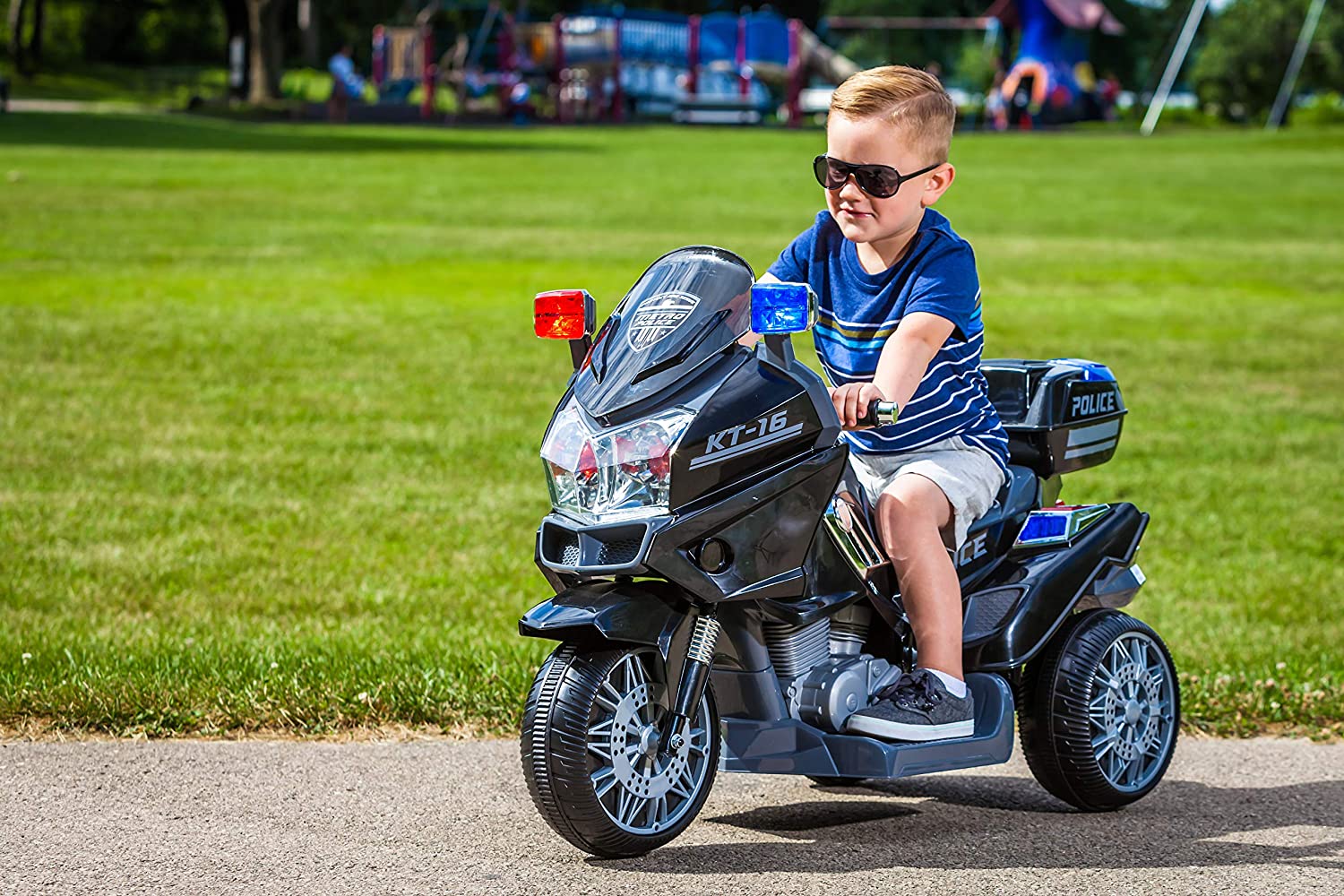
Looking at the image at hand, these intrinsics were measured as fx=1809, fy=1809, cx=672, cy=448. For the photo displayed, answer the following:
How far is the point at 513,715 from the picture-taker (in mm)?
5262

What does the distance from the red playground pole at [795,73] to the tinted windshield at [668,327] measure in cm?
5808

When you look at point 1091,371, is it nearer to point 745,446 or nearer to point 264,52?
point 745,446

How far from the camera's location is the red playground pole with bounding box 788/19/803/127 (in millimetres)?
63188

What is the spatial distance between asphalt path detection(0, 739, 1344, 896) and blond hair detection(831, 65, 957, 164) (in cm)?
163

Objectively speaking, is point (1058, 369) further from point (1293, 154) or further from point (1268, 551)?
point (1293, 154)

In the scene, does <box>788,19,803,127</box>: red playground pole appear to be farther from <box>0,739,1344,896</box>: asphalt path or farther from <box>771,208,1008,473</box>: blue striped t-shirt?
<box>771,208,1008,473</box>: blue striped t-shirt

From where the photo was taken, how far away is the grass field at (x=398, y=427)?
18.8ft

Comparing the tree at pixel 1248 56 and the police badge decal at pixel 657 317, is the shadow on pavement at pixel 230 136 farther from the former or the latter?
the tree at pixel 1248 56

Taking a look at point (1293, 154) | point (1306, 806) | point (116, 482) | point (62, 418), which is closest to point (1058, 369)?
point (1306, 806)

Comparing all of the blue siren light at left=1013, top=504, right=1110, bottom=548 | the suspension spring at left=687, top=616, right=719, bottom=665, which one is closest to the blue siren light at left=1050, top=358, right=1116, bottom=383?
the blue siren light at left=1013, top=504, right=1110, bottom=548

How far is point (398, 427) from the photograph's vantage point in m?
10.5

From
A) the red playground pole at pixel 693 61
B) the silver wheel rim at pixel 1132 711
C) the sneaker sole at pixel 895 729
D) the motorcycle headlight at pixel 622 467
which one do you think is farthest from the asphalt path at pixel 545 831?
the red playground pole at pixel 693 61

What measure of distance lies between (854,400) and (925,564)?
21.0 inches

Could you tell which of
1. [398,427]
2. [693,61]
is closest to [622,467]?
[398,427]
